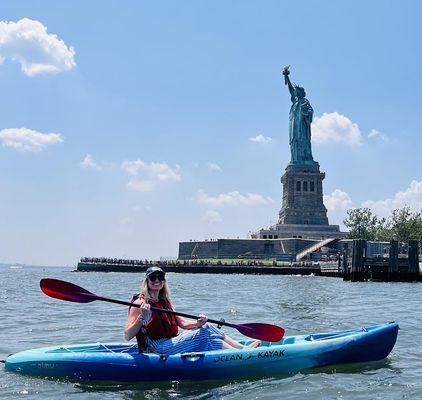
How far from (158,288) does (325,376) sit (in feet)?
12.4

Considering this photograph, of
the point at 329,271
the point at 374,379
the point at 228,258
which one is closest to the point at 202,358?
the point at 374,379

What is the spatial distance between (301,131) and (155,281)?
95.1 metres

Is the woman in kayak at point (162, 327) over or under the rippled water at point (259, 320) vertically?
over

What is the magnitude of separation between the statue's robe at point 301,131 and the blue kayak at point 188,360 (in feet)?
302

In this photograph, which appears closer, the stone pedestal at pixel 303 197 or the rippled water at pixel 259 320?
the rippled water at pixel 259 320

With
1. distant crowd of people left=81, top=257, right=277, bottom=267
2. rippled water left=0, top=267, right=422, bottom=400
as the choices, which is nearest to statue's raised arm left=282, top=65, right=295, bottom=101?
distant crowd of people left=81, top=257, right=277, bottom=267

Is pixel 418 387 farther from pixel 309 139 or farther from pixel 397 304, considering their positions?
pixel 309 139

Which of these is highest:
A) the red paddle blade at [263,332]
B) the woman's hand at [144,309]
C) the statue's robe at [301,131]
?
the statue's robe at [301,131]

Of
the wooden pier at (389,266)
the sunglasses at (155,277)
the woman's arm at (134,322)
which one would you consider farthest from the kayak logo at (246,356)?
the wooden pier at (389,266)

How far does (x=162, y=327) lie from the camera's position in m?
11.6

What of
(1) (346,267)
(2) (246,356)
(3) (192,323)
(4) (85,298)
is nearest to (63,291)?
(4) (85,298)

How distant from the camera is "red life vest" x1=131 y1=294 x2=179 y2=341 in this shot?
1140 cm

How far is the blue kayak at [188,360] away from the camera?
11.4m

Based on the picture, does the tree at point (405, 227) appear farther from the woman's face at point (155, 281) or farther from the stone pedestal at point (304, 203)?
the woman's face at point (155, 281)
